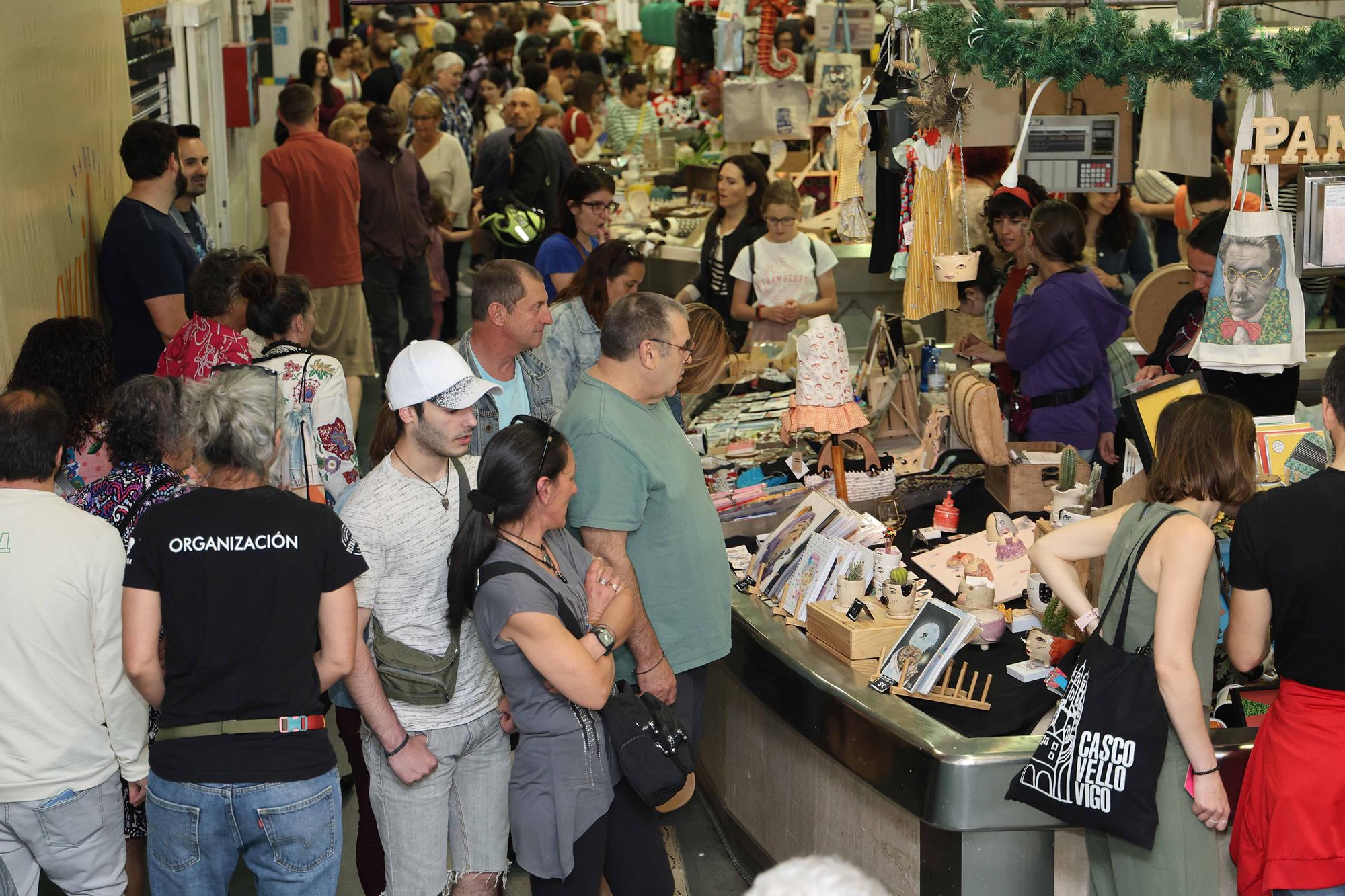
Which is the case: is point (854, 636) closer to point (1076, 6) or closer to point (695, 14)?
point (1076, 6)

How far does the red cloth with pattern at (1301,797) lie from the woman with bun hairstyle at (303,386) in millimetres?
2775

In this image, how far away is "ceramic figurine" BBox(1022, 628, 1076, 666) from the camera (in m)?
3.53

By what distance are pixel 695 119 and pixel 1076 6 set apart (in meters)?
8.06

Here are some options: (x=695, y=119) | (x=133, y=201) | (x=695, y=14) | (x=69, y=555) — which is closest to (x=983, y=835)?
(x=69, y=555)

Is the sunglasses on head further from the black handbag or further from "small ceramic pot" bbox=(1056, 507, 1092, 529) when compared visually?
"small ceramic pot" bbox=(1056, 507, 1092, 529)

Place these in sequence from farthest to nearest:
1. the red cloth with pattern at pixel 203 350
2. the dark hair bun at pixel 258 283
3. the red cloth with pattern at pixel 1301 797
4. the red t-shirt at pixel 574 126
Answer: the red t-shirt at pixel 574 126, the red cloth with pattern at pixel 203 350, the dark hair bun at pixel 258 283, the red cloth with pattern at pixel 1301 797

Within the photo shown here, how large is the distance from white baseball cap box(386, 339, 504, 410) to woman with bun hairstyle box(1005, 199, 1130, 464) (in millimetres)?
2728

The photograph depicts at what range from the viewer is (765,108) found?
8172mm

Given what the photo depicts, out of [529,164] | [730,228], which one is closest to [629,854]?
[730,228]

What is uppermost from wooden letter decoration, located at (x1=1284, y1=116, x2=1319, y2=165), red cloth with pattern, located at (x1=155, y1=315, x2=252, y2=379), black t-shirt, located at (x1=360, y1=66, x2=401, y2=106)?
black t-shirt, located at (x1=360, y1=66, x2=401, y2=106)

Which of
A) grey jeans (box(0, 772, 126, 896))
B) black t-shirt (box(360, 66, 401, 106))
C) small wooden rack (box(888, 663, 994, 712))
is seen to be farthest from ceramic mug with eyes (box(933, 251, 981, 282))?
black t-shirt (box(360, 66, 401, 106))

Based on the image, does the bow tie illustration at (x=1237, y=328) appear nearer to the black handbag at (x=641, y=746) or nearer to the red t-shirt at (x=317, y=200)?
the black handbag at (x=641, y=746)

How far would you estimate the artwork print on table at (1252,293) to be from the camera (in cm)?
357

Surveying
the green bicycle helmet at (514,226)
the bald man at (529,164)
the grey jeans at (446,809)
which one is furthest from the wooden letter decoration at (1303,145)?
the bald man at (529,164)
